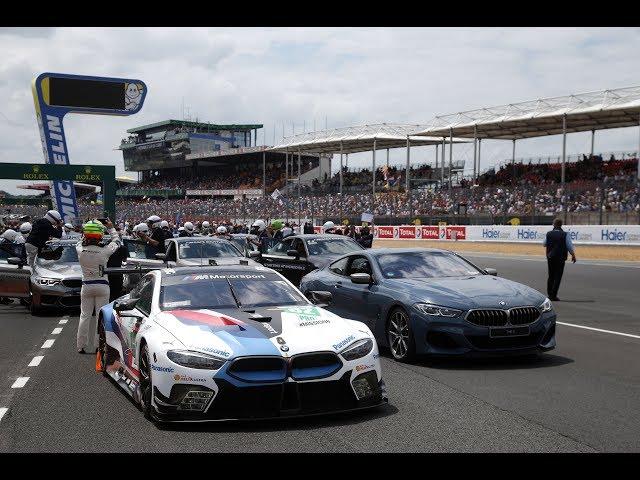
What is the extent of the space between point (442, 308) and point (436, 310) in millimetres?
70

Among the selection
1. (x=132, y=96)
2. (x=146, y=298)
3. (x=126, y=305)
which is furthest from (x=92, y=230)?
(x=132, y=96)

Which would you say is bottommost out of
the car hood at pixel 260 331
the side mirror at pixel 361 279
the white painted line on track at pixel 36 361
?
the white painted line on track at pixel 36 361

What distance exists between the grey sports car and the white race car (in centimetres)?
190

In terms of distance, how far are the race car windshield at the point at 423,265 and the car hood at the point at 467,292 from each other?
0.80 ft

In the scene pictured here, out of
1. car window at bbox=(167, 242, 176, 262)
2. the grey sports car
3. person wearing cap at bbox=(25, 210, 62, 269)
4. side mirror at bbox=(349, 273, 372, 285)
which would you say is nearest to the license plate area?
the grey sports car

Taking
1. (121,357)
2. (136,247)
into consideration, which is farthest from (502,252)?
(121,357)

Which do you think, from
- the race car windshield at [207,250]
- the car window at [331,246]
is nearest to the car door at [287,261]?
the car window at [331,246]

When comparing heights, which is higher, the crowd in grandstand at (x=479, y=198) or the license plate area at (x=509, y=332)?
the crowd in grandstand at (x=479, y=198)

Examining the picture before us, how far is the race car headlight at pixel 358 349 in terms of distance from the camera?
20.8 ft

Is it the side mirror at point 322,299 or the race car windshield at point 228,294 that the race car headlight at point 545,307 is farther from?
the race car windshield at point 228,294

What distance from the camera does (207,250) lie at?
52.1 feet

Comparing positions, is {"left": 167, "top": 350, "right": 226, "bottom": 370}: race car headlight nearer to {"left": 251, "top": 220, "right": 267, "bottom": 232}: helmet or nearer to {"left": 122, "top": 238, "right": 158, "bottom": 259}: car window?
{"left": 122, "top": 238, "right": 158, "bottom": 259}: car window

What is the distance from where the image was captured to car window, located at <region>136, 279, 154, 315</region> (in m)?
7.40

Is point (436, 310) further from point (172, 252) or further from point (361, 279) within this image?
point (172, 252)
